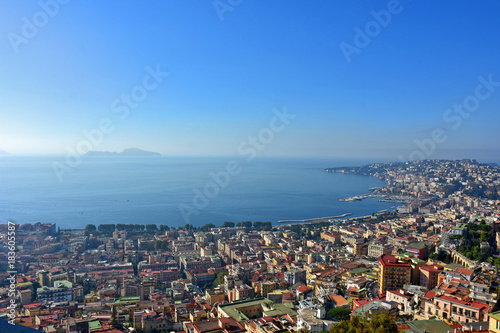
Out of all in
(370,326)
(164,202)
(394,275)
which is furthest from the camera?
(164,202)

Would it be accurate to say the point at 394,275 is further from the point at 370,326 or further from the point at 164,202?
the point at 164,202

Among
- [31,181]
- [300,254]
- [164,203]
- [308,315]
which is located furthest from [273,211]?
[31,181]

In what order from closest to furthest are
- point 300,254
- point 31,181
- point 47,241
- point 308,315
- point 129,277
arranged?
point 308,315 → point 129,277 → point 300,254 → point 47,241 → point 31,181

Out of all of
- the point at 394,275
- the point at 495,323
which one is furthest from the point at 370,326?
the point at 394,275

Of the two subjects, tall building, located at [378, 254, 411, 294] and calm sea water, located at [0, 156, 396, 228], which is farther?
calm sea water, located at [0, 156, 396, 228]

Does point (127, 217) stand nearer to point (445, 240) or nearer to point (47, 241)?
point (47, 241)

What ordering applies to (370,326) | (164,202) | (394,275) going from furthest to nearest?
(164,202)
(394,275)
(370,326)

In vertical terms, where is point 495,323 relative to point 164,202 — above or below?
above

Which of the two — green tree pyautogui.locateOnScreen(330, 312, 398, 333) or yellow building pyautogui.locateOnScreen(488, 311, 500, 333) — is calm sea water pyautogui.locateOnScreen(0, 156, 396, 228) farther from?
yellow building pyautogui.locateOnScreen(488, 311, 500, 333)

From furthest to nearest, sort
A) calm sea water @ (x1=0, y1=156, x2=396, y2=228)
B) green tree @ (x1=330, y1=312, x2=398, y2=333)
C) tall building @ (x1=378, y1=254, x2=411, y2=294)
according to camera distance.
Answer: calm sea water @ (x1=0, y1=156, x2=396, y2=228) → tall building @ (x1=378, y1=254, x2=411, y2=294) → green tree @ (x1=330, y1=312, x2=398, y2=333)

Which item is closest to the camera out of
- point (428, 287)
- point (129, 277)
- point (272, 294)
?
point (428, 287)

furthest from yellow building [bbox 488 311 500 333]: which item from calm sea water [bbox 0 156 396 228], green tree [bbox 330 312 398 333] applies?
calm sea water [bbox 0 156 396 228]
